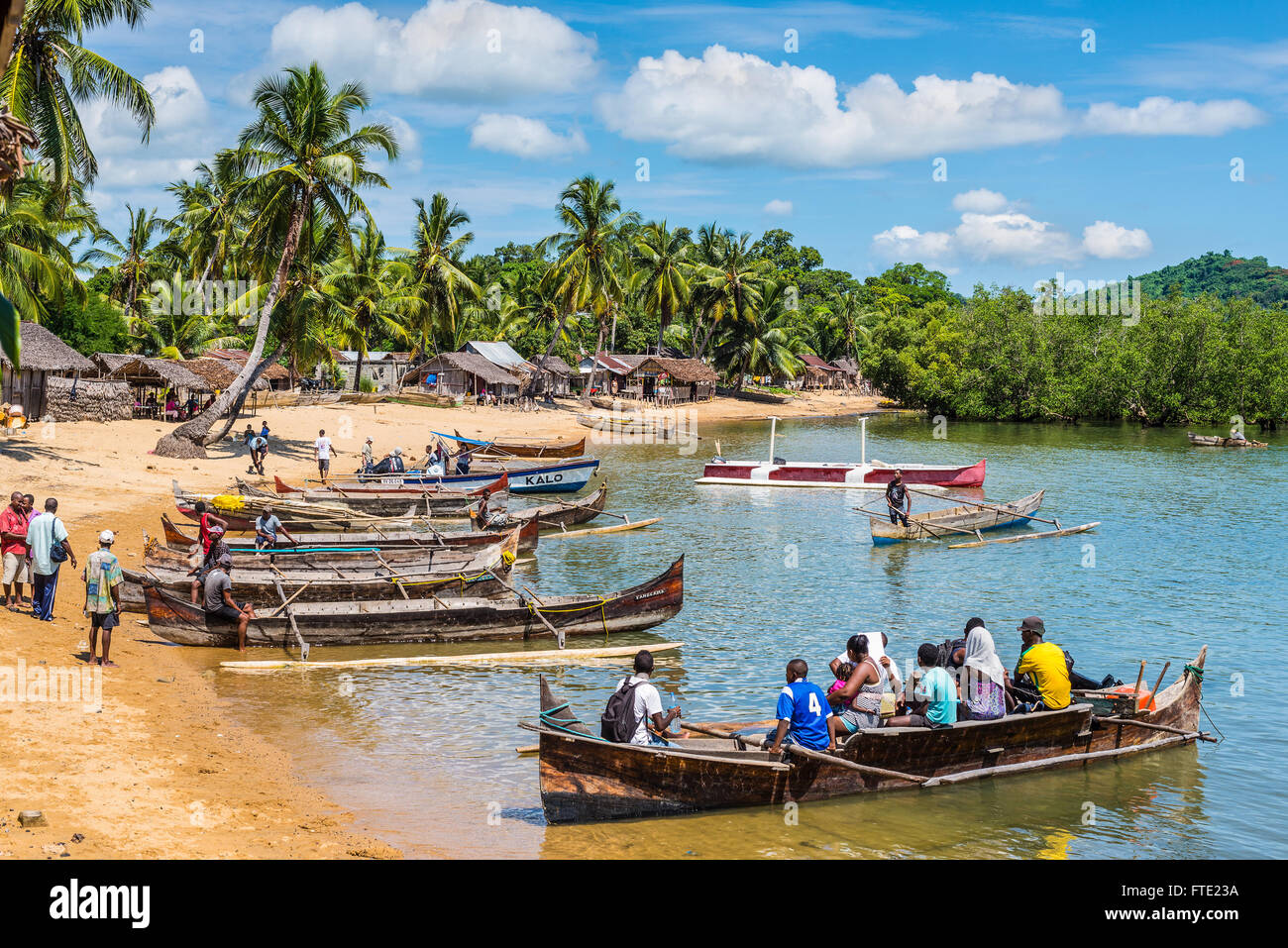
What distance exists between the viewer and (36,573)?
45.2 feet

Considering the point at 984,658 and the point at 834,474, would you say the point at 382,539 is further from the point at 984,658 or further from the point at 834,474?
the point at 834,474

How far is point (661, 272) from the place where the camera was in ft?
235

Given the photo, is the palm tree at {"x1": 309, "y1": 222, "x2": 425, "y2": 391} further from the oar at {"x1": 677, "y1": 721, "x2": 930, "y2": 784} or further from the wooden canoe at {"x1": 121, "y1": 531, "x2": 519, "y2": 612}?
the oar at {"x1": 677, "y1": 721, "x2": 930, "y2": 784}

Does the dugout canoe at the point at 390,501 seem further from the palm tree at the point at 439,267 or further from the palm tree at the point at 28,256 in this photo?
the palm tree at the point at 439,267

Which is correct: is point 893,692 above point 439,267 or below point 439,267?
below

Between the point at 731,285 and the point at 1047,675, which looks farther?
the point at 731,285

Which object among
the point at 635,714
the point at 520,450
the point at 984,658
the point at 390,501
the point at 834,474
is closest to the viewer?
the point at 635,714

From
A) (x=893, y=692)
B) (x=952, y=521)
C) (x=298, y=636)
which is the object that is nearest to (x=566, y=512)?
(x=952, y=521)

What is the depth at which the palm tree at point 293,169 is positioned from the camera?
32188mm

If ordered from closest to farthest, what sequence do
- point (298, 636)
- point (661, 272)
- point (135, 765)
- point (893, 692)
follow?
point (135, 765) < point (893, 692) < point (298, 636) < point (661, 272)

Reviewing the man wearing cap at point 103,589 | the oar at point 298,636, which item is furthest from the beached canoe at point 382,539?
the man wearing cap at point 103,589

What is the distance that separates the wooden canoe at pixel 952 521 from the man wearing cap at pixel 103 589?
1900 centimetres

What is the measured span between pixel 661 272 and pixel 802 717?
63.8m
